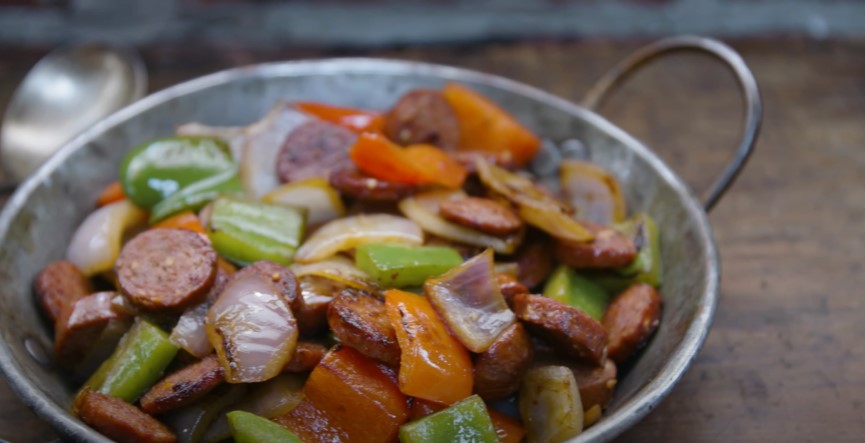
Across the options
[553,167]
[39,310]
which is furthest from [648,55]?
[39,310]

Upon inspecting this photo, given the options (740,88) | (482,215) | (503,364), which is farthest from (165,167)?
(740,88)

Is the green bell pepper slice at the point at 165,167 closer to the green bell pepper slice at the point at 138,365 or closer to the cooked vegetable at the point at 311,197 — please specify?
the cooked vegetable at the point at 311,197

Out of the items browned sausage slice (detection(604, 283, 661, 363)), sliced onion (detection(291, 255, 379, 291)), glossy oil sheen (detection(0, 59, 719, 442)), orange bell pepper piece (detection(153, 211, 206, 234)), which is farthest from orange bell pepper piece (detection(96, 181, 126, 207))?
browned sausage slice (detection(604, 283, 661, 363))

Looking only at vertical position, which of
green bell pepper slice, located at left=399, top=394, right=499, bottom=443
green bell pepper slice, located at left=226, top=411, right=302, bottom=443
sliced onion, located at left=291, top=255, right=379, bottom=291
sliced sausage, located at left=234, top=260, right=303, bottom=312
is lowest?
green bell pepper slice, located at left=399, top=394, right=499, bottom=443

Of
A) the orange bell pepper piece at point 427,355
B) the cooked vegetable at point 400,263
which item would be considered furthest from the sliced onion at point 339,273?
the orange bell pepper piece at point 427,355

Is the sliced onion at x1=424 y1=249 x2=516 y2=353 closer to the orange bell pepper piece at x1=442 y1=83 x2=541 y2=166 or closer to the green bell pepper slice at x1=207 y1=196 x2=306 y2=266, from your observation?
the green bell pepper slice at x1=207 y1=196 x2=306 y2=266

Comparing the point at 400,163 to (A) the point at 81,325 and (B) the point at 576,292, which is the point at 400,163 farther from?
(A) the point at 81,325
